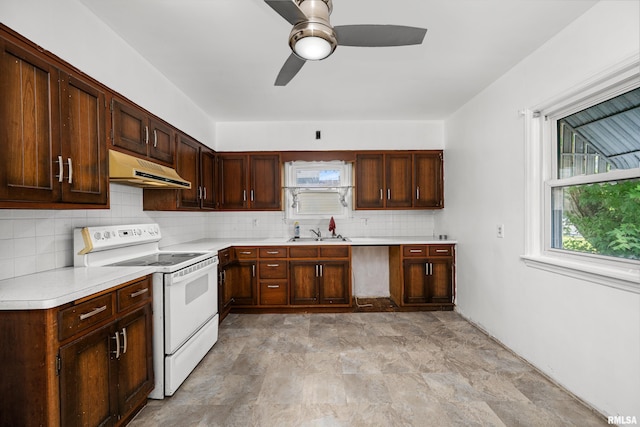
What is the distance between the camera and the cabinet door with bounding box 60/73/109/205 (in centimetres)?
170

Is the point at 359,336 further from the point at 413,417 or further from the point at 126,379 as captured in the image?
the point at 126,379

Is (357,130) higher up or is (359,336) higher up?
(357,130)

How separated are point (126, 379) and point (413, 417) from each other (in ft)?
5.64

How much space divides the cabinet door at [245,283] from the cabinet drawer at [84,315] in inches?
86.7

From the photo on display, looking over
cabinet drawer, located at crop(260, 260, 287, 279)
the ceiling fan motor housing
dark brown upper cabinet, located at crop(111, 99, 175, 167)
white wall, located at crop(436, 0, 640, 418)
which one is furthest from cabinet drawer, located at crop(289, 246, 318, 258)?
the ceiling fan motor housing

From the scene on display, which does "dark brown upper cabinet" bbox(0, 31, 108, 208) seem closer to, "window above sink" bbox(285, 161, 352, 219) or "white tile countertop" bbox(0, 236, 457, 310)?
"white tile countertop" bbox(0, 236, 457, 310)

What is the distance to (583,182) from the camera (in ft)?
7.03

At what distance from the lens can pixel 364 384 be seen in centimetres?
228

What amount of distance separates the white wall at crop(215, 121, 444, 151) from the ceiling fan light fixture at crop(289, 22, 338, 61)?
2736mm

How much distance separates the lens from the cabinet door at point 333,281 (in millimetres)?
3902

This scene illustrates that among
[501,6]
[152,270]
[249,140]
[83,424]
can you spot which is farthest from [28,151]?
[249,140]

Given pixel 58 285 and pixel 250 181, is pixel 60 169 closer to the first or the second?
pixel 58 285

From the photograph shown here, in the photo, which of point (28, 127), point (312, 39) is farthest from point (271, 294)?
point (312, 39)

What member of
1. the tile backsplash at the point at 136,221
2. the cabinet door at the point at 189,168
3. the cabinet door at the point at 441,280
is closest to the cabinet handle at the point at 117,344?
the tile backsplash at the point at 136,221
